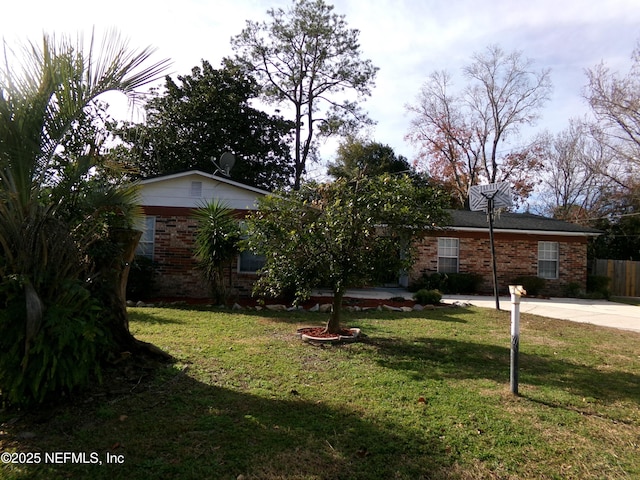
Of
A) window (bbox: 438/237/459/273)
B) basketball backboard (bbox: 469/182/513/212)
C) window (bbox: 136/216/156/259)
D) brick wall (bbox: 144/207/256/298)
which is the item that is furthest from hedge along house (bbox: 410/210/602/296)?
window (bbox: 136/216/156/259)

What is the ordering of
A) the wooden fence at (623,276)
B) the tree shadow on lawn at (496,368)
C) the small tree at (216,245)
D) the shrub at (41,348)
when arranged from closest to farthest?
the shrub at (41,348) < the tree shadow on lawn at (496,368) < the small tree at (216,245) < the wooden fence at (623,276)

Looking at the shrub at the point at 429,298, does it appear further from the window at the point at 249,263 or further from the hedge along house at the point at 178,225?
the hedge along house at the point at 178,225

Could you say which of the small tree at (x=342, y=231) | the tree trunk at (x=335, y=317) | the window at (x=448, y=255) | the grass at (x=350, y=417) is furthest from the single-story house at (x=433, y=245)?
the grass at (x=350, y=417)

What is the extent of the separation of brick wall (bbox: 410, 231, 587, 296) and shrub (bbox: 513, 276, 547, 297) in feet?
1.23

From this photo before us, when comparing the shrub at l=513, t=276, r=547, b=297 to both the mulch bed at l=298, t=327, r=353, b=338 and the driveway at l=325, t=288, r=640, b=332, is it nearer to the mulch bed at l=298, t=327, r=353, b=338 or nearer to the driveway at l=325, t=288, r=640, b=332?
the driveway at l=325, t=288, r=640, b=332

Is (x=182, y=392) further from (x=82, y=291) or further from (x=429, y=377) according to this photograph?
(x=429, y=377)

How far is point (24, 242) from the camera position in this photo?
3.77 metres

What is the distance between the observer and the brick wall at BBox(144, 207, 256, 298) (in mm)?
12367

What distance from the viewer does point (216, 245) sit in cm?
1019

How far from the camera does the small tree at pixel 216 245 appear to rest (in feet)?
33.5

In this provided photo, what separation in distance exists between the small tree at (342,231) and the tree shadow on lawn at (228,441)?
2495mm

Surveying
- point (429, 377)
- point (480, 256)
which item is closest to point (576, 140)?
point (480, 256)

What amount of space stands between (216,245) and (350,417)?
276 inches

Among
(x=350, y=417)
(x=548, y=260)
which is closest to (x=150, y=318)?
(x=350, y=417)
